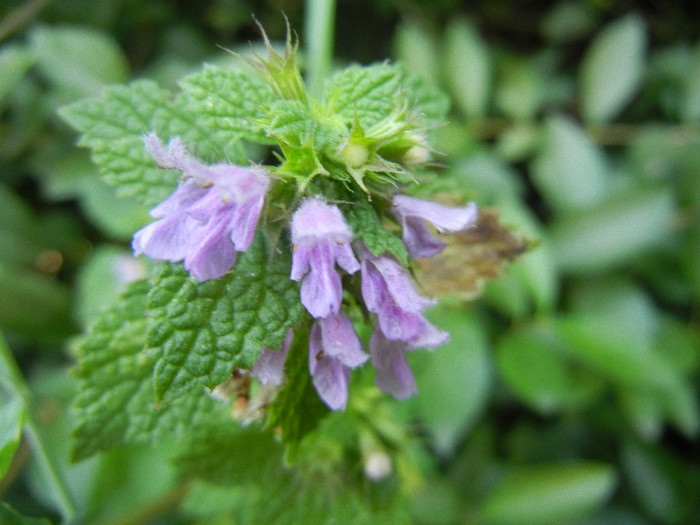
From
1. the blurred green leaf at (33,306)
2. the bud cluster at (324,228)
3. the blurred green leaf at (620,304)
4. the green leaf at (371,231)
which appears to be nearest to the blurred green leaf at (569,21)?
the blurred green leaf at (620,304)

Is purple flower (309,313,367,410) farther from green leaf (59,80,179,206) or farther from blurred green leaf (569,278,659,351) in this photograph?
blurred green leaf (569,278,659,351)

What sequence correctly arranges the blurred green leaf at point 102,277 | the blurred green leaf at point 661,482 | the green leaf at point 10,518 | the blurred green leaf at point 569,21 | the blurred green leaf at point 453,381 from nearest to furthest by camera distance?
the green leaf at point 10,518
the blurred green leaf at point 453,381
the blurred green leaf at point 102,277
the blurred green leaf at point 661,482
the blurred green leaf at point 569,21

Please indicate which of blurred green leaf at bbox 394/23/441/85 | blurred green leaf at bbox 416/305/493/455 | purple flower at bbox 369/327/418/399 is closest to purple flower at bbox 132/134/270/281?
purple flower at bbox 369/327/418/399

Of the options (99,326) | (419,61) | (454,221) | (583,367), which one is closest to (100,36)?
(419,61)

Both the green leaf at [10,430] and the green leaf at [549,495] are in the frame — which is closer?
the green leaf at [10,430]

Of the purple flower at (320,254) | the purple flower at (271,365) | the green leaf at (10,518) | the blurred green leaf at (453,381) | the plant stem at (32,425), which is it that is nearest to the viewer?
the purple flower at (320,254)

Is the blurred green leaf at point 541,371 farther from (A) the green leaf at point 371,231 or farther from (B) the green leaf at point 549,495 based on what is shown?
(A) the green leaf at point 371,231
